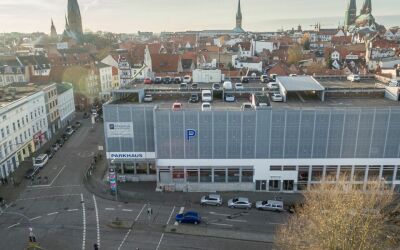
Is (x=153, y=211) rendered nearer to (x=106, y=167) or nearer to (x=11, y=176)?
(x=106, y=167)

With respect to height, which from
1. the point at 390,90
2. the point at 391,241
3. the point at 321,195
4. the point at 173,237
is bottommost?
the point at 173,237

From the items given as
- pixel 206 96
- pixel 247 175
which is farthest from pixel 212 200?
pixel 206 96

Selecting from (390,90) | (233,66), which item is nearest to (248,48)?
(233,66)

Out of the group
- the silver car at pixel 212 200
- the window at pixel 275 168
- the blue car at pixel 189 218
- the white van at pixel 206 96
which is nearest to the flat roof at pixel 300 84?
the white van at pixel 206 96

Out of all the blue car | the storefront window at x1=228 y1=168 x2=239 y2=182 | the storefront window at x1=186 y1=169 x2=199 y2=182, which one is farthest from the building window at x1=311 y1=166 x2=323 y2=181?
the blue car

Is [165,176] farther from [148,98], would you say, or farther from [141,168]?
[148,98]
